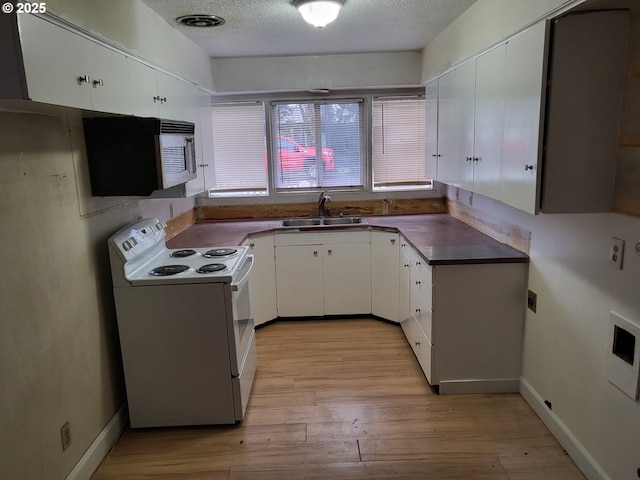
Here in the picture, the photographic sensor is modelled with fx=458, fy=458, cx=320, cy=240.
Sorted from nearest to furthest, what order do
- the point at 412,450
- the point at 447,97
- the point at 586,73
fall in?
the point at 586,73
the point at 412,450
the point at 447,97

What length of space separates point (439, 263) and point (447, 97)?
1.45 metres

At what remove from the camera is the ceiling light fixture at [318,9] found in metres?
2.54

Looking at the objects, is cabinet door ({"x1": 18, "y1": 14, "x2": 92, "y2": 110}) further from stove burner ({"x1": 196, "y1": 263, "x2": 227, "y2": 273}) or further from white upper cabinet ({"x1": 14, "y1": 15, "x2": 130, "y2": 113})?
stove burner ({"x1": 196, "y1": 263, "x2": 227, "y2": 273})

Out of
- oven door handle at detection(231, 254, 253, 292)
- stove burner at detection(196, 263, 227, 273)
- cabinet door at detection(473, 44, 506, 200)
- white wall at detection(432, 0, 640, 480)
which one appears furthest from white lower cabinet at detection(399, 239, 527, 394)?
stove burner at detection(196, 263, 227, 273)

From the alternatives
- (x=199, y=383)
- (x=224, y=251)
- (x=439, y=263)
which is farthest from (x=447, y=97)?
(x=199, y=383)

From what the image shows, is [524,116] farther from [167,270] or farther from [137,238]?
[137,238]

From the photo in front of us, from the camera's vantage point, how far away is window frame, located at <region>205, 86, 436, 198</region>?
4449 millimetres

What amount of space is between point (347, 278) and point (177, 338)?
6.17 ft

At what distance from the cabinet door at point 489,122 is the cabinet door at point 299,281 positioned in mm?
1627

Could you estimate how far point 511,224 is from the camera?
3014 mm

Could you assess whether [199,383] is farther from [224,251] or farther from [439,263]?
[439,263]

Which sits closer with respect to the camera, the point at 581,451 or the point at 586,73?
the point at 586,73

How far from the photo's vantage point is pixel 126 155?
235 cm
